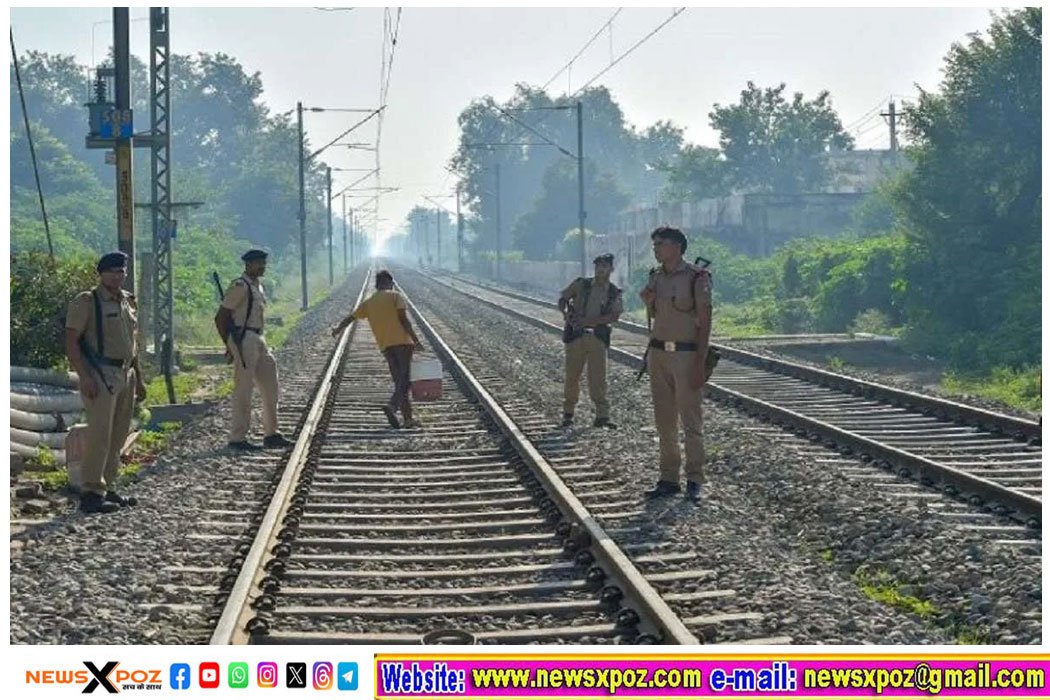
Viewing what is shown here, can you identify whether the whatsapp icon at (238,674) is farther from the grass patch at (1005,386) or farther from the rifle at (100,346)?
the grass patch at (1005,386)

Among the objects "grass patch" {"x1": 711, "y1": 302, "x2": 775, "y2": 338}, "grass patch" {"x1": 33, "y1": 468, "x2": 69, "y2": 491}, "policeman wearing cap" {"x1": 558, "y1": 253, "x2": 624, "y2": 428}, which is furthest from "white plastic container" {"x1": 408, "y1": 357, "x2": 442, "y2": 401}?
"grass patch" {"x1": 711, "y1": 302, "x2": 775, "y2": 338}

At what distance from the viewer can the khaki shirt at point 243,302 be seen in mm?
12016

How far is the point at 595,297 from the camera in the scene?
13742mm

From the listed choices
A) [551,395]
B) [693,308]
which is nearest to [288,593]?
[693,308]

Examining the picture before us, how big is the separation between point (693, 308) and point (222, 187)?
3218 inches

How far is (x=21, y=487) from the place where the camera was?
10.6m

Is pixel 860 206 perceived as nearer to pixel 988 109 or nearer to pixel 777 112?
pixel 777 112

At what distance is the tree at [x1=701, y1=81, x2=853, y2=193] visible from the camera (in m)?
75.4

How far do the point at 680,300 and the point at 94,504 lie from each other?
4035mm

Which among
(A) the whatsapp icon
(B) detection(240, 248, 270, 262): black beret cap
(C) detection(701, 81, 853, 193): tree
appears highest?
(C) detection(701, 81, 853, 193): tree

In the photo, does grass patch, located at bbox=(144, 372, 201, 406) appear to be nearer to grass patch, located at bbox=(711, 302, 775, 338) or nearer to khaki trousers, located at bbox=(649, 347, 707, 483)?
khaki trousers, located at bbox=(649, 347, 707, 483)

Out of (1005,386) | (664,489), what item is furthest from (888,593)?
(1005,386)

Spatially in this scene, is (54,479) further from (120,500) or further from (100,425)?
(100,425)

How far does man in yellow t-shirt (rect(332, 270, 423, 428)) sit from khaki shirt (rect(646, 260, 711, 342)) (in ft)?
15.0
